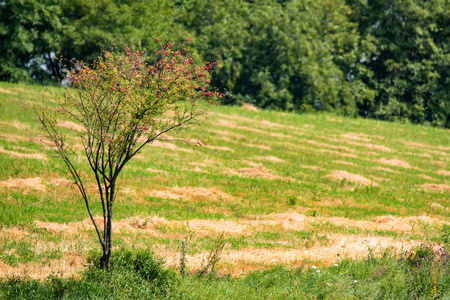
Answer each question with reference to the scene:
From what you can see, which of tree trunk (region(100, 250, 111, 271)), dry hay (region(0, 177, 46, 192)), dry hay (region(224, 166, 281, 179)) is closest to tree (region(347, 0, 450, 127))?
dry hay (region(224, 166, 281, 179))

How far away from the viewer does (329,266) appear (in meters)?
10.4

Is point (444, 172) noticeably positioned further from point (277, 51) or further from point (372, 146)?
point (277, 51)

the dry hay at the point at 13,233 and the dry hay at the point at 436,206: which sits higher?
the dry hay at the point at 13,233

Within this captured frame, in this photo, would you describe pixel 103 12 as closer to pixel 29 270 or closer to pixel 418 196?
pixel 418 196

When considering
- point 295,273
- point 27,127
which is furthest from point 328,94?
point 295,273

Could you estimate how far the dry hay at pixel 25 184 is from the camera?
46.8 ft

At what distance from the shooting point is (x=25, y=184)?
14.5 metres

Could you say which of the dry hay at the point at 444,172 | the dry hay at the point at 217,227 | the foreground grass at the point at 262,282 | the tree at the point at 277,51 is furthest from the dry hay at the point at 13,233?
the tree at the point at 277,51

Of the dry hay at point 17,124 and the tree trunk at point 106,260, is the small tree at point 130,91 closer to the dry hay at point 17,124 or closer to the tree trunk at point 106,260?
the tree trunk at point 106,260

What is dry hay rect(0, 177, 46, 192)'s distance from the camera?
14.2 meters

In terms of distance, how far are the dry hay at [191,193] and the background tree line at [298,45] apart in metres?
26.4

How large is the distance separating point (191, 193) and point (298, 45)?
3431 centimetres

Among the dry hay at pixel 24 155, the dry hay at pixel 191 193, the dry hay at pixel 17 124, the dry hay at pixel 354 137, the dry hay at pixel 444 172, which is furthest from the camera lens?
the dry hay at pixel 354 137

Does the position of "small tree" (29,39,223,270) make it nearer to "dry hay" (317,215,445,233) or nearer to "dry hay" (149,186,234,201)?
"dry hay" (149,186,234,201)
